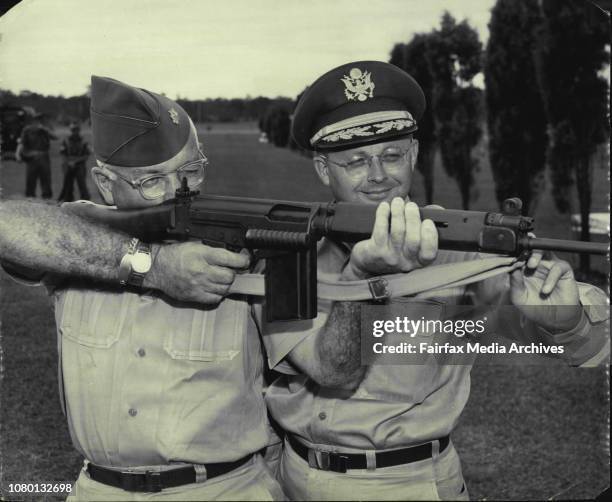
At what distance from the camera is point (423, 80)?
6324 millimetres

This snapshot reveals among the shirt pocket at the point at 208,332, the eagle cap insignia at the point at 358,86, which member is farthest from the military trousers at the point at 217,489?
the eagle cap insignia at the point at 358,86

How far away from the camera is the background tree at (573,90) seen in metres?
6.57

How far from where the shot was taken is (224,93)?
380 cm

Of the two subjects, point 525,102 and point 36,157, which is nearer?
point 36,157

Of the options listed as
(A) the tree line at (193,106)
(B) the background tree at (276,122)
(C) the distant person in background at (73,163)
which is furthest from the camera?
(C) the distant person in background at (73,163)

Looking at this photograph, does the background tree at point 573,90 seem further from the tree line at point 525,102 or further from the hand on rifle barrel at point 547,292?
the hand on rifle barrel at point 547,292

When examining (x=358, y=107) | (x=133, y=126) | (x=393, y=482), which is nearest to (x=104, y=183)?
(x=133, y=126)

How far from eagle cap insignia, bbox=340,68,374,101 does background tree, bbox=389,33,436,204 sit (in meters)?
1.41

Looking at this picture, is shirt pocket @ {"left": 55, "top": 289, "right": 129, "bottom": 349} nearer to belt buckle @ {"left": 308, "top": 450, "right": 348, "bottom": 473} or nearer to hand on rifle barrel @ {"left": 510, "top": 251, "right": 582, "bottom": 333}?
belt buckle @ {"left": 308, "top": 450, "right": 348, "bottom": 473}

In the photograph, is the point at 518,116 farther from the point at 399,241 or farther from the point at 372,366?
the point at 399,241

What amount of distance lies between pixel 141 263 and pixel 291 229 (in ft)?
1.49

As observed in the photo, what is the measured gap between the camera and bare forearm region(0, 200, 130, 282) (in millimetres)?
2234

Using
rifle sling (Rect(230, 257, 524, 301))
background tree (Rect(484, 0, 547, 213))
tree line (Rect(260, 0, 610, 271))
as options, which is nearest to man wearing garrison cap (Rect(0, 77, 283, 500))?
rifle sling (Rect(230, 257, 524, 301))

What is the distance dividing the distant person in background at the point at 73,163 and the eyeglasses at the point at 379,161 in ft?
9.40
